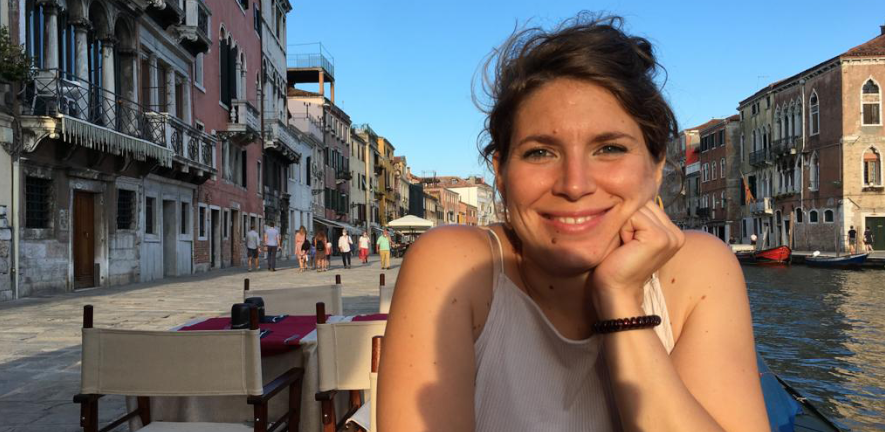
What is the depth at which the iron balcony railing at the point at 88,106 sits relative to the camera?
12.2 metres

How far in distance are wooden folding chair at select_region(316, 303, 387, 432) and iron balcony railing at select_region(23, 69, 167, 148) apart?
11.4m

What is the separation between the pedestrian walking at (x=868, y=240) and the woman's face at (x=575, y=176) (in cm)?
3839

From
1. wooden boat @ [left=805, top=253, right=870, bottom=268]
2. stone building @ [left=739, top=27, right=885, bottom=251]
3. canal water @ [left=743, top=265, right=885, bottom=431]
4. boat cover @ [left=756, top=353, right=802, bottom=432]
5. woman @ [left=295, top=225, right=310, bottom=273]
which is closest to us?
boat cover @ [left=756, top=353, right=802, bottom=432]

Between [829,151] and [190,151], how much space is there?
34.3m

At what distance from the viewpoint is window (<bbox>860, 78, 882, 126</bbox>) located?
36281 millimetres

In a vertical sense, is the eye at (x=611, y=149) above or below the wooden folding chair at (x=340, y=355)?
above

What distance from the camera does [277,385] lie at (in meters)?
2.82

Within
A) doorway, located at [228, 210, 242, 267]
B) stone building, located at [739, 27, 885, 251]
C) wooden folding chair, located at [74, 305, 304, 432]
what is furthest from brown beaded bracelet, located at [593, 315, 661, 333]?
stone building, located at [739, 27, 885, 251]

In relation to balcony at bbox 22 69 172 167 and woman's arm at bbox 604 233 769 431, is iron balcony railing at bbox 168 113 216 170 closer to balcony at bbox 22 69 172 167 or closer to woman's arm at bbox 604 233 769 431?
balcony at bbox 22 69 172 167

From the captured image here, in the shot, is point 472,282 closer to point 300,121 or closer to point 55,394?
point 55,394

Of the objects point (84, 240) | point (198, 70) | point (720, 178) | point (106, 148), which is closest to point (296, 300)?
point (106, 148)

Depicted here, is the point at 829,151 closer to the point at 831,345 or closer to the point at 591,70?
the point at 831,345

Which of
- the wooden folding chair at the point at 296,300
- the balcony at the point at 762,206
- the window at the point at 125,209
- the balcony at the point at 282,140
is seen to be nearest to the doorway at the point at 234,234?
the balcony at the point at 282,140

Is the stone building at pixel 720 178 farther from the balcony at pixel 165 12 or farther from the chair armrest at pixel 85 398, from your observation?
the chair armrest at pixel 85 398
